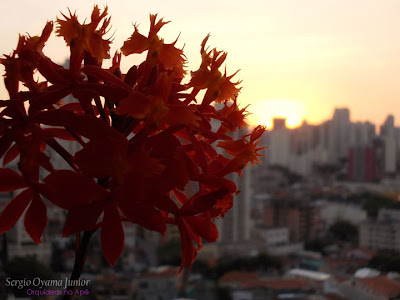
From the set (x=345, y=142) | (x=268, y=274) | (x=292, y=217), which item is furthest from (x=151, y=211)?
(x=345, y=142)

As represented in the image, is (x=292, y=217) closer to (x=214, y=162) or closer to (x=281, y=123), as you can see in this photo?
(x=281, y=123)

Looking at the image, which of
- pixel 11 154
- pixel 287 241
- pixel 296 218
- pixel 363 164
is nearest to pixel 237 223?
pixel 287 241

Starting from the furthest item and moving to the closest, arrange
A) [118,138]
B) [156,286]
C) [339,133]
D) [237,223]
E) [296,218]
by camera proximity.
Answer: [339,133]
[296,218]
[237,223]
[156,286]
[118,138]

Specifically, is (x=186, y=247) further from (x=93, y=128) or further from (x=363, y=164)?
(x=363, y=164)

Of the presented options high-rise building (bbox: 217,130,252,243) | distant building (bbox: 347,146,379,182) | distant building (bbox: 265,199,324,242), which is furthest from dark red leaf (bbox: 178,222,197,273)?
distant building (bbox: 347,146,379,182)

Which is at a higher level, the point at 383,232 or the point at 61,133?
the point at 61,133

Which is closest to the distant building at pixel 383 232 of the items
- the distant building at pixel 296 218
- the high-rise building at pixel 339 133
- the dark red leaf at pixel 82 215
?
the distant building at pixel 296 218

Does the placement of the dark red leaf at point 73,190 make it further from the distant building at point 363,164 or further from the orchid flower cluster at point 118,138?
the distant building at point 363,164
